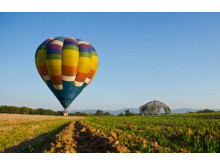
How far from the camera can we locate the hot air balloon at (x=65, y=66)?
74.1 feet

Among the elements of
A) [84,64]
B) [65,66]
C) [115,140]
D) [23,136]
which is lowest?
[23,136]

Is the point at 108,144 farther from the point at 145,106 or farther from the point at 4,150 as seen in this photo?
the point at 145,106

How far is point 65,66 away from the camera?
→ 22531 millimetres

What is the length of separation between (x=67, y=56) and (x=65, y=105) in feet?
27.0

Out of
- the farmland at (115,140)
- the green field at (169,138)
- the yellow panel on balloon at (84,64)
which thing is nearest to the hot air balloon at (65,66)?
the yellow panel on balloon at (84,64)

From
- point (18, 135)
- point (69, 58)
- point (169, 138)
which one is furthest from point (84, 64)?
point (169, 138)

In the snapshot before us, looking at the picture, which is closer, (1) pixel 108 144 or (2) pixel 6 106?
(1) pixel 108 144

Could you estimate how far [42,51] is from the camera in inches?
925

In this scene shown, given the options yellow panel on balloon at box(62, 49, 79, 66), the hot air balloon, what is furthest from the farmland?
yellow panel on balloon at box(62, 49, 79, 66)

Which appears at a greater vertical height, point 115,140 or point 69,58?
point 69,58

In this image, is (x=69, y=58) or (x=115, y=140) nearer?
(x=115, y=140)

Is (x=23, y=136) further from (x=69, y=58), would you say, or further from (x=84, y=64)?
(x=84, y=64)

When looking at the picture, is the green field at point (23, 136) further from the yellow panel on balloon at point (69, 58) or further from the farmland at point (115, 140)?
the yellow panel on balloon at point (69, 58)

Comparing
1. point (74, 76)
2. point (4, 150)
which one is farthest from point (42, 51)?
point (4, 150)
